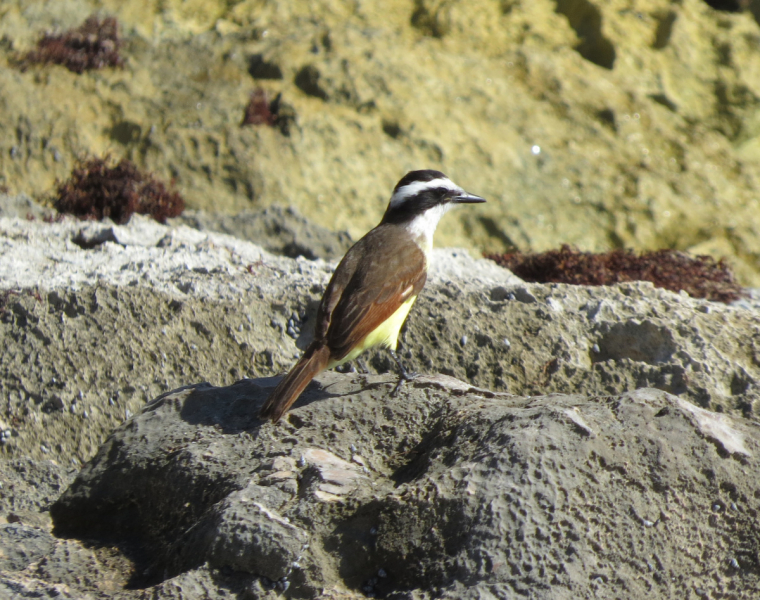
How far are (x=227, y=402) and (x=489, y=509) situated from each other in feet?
6.45

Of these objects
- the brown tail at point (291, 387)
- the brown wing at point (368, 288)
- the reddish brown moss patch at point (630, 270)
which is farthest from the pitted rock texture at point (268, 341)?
the reddish brown moss patch at point (630, 270)

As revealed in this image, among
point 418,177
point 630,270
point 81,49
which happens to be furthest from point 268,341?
point 81,49

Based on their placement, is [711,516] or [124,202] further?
[124,202]

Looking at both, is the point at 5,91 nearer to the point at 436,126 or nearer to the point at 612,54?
the point at 436,126

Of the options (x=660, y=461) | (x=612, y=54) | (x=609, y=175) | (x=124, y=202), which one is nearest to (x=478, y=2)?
(x=612, y=54)

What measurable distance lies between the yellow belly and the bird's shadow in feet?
1.19

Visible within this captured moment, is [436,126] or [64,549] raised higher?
[64,549]

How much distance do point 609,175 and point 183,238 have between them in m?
5.79

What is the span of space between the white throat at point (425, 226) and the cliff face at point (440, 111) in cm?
288

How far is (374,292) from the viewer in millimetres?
5324

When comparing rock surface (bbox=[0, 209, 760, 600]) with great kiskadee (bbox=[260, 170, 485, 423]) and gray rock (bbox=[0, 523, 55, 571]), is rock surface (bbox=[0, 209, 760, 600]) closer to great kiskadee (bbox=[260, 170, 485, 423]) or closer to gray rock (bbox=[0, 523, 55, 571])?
gray rock (bbox=[0, 523, 55, 571])

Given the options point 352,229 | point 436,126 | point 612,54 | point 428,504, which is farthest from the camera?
point 612,54

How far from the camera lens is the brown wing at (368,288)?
5051 millimetres

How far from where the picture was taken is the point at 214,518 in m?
3.55
